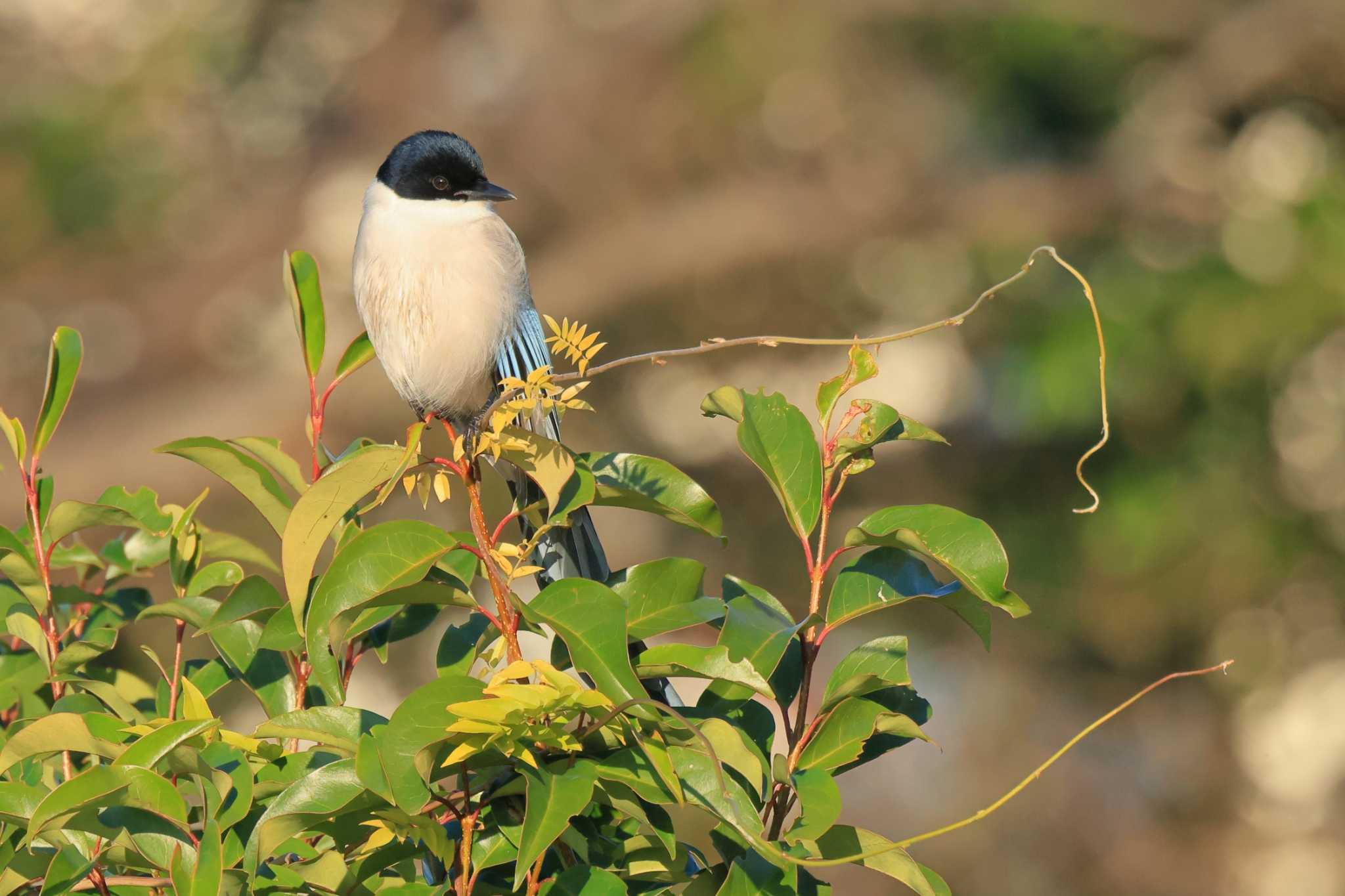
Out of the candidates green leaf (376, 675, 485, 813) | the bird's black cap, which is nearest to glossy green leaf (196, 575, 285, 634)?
green leaf (376, 675, 485, 813)

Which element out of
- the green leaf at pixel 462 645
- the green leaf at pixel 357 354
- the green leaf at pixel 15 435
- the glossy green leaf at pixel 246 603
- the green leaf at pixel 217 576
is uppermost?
the green leaf at pixel 15 435

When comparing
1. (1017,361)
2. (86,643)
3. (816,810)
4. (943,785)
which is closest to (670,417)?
(1017,361)

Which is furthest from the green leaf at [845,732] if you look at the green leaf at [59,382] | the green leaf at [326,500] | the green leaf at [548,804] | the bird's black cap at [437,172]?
the bird's black cap at [437,172]

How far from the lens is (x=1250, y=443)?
550cm

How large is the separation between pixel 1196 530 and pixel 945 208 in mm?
1702

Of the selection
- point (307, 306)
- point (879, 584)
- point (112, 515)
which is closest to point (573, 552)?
point (307, 306)

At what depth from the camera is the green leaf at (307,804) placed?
1.16 m

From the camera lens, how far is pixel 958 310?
5816mm

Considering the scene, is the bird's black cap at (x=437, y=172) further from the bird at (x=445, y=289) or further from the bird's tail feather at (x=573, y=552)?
the bird's tail feather at (x=573, y=552)

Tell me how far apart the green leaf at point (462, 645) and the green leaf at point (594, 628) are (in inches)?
10.9

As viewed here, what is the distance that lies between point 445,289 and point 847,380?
1.12 metres

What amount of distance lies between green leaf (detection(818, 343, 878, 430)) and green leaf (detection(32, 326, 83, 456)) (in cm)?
85

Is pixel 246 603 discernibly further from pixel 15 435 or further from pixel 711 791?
pixel 711 791

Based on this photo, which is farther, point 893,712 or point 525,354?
point 525,354
